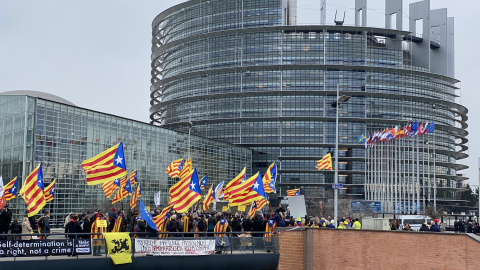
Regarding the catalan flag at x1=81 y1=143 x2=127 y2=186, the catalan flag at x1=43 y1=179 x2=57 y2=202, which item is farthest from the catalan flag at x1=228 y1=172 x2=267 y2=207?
the catalan flag at x1=43 y1=179 x2=57 y2=202

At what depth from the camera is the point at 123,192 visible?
133 ft

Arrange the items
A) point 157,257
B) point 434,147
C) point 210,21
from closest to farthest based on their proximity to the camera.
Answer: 1. point 157,257
2. point 434,147
3. point 210,21

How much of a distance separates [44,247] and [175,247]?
496 cm

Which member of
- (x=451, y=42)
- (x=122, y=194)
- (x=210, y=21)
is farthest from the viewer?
(x=451, y=42)

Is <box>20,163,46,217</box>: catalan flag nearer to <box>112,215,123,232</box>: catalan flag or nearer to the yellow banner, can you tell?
<box>112,215,123,232</box>: catalan flag

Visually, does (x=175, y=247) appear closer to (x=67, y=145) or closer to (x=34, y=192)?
(x=34, y=192)

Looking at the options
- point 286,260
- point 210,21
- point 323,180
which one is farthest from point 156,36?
point 286,260

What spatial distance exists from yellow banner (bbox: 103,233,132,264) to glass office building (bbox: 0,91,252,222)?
123ft

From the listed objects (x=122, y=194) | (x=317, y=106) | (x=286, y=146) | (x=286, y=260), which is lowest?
(x=286, y=260)

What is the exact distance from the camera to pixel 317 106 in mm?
126438

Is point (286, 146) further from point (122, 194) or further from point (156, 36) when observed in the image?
point (122, 194)

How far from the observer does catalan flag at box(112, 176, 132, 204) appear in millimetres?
39112

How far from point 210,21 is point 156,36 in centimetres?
2085

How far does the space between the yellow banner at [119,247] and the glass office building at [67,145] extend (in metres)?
37.4
